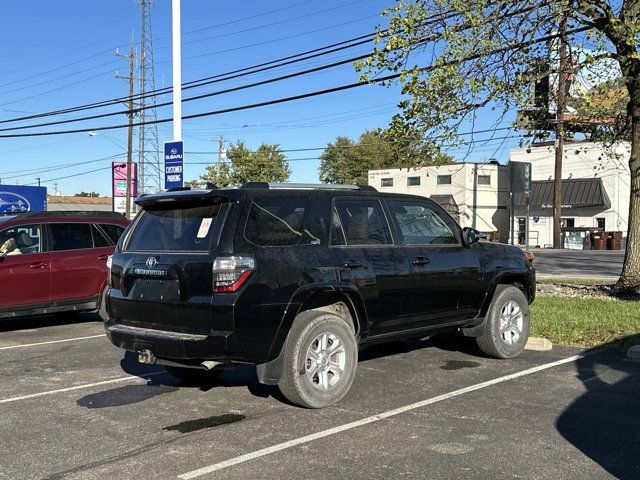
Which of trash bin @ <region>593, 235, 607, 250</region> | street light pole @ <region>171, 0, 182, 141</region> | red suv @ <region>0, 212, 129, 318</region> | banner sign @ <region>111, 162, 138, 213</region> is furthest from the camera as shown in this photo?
banner sign @ <region>111, 162, 138, 213</region>

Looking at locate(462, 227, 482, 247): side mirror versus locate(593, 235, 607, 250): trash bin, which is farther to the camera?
locate(593, 235, 607, 250): trash bin

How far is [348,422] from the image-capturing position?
5117 mm

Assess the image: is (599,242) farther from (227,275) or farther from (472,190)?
(227,275)

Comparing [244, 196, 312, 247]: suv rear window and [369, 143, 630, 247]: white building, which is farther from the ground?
[369, 143, 630, 247]: white building

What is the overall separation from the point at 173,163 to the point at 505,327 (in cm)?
923

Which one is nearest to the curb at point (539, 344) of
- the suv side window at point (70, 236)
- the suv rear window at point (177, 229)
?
the suv rear window at point (177, 229)

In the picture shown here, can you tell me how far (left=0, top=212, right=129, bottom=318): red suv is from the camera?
9.49 metres

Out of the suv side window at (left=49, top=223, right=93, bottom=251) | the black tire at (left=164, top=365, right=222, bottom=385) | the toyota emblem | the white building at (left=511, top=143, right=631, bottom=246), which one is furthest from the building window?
the toyota emblem

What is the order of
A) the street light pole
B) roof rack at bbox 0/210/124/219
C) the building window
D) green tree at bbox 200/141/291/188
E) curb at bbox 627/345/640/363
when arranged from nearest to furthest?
curb at bbox 627/345/640/363
roof rack at bbox 0/210/124/219
the street light pole
the building window
green tree at bbox 200/141/291/188

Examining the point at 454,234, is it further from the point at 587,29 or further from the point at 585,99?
the point at 587,29

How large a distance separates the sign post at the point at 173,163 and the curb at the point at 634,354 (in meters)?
9.93

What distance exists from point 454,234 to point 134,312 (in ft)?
11.5

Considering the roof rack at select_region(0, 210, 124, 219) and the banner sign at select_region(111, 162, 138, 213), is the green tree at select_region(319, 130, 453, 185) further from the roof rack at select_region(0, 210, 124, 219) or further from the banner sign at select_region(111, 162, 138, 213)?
the roof rack at select_region(0, 210, 124, 219)

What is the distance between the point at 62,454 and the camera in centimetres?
445
